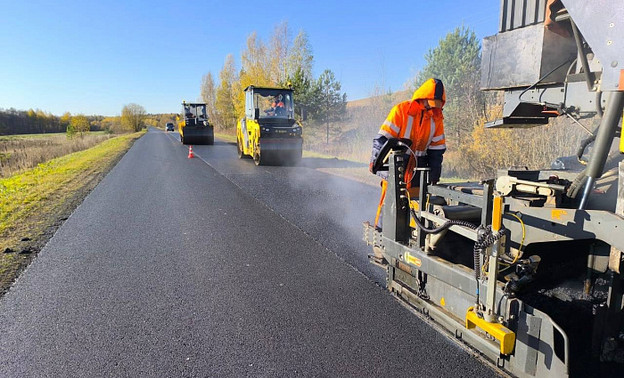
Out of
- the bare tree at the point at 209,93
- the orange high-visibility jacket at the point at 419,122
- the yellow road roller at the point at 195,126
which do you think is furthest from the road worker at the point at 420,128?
the bare tree at the point at 209,93

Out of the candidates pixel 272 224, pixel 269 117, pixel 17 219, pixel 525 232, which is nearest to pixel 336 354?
pixel 525 232

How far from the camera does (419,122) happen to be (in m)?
3.53

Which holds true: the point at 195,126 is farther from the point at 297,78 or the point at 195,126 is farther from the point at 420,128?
the point at 420,128

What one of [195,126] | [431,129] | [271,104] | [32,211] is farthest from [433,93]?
[195,126]

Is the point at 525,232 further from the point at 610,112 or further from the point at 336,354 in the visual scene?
the point at 336,354

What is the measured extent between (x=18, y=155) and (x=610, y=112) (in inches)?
1050

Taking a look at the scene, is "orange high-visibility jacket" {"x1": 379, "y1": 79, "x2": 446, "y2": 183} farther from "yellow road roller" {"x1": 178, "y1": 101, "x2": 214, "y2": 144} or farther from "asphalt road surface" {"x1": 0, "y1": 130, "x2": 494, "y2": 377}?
"yellow road roller" {"x1": 178, "y1": 101, "x2": 214, "y2": 144}

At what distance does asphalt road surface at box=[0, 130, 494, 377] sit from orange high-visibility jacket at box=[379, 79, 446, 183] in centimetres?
143

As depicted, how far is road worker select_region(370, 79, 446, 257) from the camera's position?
11.0ft

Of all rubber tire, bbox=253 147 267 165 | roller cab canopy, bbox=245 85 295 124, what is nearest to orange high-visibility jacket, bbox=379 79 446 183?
rubber tire, bbox=253 147 267 165

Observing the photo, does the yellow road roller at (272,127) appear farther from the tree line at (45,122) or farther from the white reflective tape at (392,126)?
the tree line at (45,122)

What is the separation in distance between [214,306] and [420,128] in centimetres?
249

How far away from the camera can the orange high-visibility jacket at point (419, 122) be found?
3.35 m

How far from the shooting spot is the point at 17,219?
257 inches
